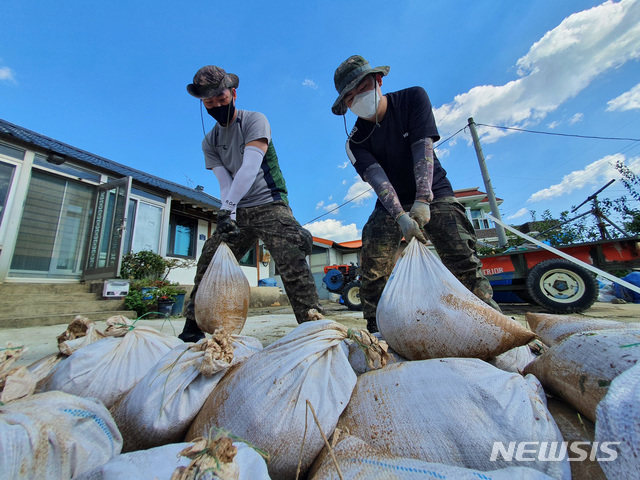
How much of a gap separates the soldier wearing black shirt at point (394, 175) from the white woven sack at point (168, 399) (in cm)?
102

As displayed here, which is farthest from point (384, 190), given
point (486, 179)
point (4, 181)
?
point (486, 179)

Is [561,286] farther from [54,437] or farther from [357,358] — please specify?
[54,437]

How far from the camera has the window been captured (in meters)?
7.20

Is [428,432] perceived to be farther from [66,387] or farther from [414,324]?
[66,387]

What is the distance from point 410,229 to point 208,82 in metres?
1.65

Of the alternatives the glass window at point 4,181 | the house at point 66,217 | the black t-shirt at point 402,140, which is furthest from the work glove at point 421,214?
the glass window at point 4,181

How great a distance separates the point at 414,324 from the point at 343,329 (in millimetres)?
258

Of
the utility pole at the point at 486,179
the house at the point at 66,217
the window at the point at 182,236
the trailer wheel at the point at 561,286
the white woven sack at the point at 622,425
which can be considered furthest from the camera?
the utility pole at the point at 486,179

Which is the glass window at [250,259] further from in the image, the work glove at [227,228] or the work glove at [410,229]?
the work glove at [410,229]

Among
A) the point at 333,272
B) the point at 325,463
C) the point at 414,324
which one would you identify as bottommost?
the point at 325,463

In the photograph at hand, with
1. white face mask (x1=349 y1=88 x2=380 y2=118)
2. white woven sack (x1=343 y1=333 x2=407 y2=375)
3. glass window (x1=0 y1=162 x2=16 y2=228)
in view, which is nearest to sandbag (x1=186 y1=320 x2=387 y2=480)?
white woven sack (x1=343 y1=333 x2=407 y2=375)

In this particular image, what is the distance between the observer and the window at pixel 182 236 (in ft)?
23.6

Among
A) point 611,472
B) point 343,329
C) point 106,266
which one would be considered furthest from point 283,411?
point 106,266

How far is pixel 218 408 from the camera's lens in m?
0.75
